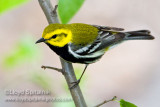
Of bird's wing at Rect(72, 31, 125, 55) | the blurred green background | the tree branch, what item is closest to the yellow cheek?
bird's wing at Rect(72, 31, 125, 55)

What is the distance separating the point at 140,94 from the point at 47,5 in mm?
4075

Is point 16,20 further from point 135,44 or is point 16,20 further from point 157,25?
point 157,25

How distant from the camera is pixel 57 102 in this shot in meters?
2.68

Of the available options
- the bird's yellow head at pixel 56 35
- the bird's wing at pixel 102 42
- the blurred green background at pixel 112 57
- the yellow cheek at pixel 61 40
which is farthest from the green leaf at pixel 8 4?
the blurred green background at pixel 112 57

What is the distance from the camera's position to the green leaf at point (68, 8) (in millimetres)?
1482

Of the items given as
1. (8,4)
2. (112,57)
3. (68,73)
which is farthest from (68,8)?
(112,57)

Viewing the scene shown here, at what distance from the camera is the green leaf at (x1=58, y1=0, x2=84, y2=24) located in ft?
4.86

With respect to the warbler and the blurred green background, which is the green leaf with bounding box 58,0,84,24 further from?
the blurred green background

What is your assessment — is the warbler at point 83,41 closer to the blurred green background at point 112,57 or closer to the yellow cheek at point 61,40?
the yellow cheek at point 61,40

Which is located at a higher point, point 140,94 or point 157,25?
point 157,25

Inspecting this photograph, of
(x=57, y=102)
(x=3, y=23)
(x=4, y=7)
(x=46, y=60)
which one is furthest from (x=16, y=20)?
(x=4, y=7)

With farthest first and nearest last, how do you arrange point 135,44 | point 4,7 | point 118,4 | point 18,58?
point 118,4 → point 135,44 → point 18,58 → point 4,7

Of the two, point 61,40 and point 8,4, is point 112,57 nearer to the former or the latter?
point 61,40

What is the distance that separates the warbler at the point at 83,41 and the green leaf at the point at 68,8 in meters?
0.78
